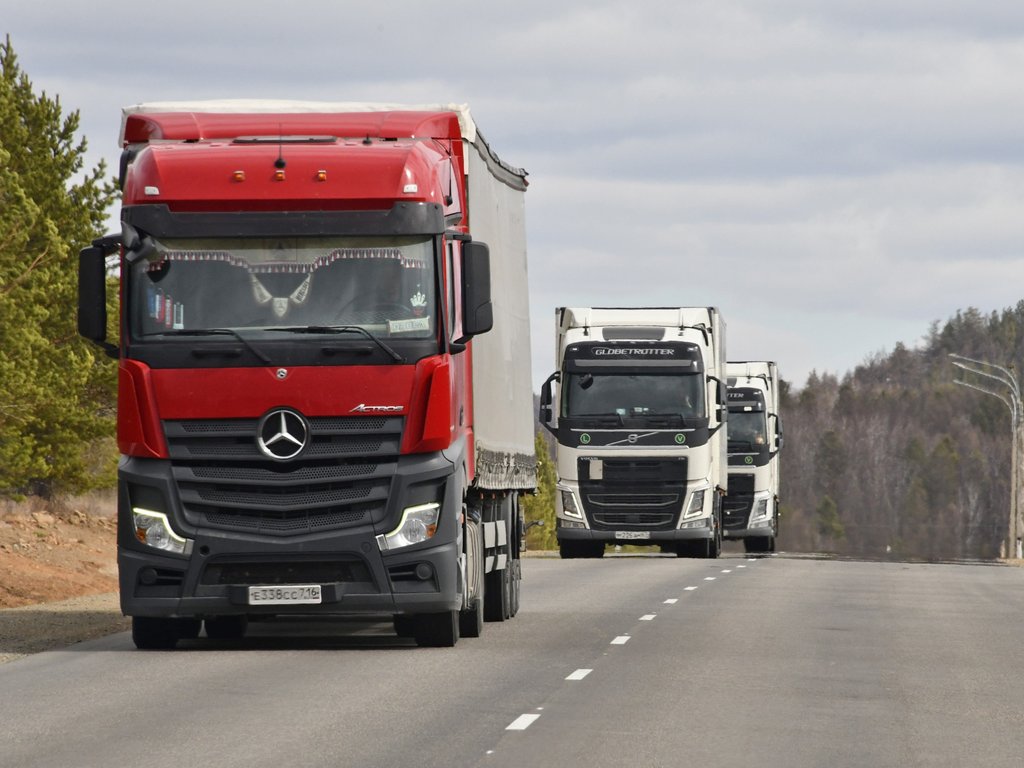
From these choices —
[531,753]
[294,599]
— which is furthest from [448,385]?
[531,753]

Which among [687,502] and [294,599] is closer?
[294,599]

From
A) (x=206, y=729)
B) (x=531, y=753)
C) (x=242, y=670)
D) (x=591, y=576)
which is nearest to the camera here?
(x=531, y=753)

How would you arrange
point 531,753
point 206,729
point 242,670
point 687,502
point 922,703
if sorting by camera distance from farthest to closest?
point 687,502, point 242,670, point 922,703, point 206,729, point 531,753

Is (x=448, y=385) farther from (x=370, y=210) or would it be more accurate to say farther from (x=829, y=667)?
(x=829, y=667)

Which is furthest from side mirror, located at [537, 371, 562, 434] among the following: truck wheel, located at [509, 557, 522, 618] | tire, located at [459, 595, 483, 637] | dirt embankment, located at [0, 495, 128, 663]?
tire, located at [459, 595, 483, 637]

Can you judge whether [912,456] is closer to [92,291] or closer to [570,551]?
[570,551]

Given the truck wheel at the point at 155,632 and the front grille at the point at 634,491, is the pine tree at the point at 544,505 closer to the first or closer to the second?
the front grille at the point at 634,491

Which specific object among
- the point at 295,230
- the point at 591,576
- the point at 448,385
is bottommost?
the point at 591,576

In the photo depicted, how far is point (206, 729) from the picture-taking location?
11.1m

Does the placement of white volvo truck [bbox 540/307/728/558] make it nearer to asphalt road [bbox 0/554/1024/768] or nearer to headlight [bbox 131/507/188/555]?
asphalt road [bbox 0/554/1024/768]

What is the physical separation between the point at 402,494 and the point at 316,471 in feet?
2.22

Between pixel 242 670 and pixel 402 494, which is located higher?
pixel 402 494

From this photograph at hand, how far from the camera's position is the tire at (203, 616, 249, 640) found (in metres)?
17.7

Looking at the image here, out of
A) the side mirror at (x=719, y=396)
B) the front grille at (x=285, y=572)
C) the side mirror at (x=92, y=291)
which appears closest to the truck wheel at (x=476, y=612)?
the front grille at (x=285, y=572)
